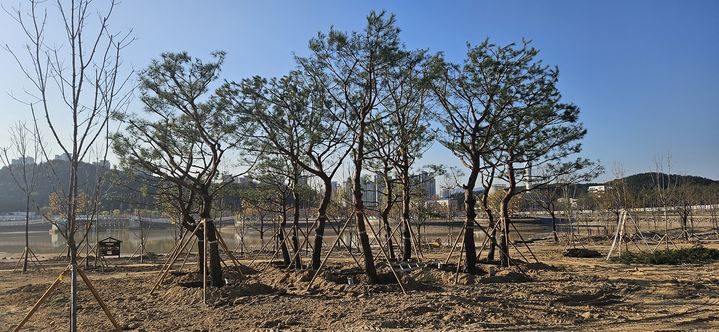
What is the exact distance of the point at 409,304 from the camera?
8203 mm

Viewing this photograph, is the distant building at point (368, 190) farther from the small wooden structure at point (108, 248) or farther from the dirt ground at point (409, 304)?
the small wooden structure at point (108, 248)

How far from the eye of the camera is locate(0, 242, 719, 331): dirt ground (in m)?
7.26

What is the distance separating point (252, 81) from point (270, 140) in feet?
5.05

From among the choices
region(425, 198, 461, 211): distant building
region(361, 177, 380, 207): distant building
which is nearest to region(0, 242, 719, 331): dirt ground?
region(361, 177, 380, 207): distant building

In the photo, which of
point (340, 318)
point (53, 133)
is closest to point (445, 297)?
point (340, 318)

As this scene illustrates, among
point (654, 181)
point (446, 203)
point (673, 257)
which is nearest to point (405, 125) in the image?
point (673, 257)

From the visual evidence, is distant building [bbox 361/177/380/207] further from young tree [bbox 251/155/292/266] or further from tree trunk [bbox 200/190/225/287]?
tree trunk [bbox 200/190/225/287]

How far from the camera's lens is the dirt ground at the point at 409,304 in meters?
7.26

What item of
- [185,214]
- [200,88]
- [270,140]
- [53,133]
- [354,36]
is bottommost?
[185,214]

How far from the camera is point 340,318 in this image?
7.57 m

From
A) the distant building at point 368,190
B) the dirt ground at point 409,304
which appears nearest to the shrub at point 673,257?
the dirt ground at point 409,304

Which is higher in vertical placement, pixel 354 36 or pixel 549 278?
pixel 354 36

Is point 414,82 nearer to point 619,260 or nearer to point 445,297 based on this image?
point 445,297

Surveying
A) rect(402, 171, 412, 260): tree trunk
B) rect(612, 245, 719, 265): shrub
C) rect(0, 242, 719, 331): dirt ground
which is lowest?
rect(612, 245, 719, 265): shrub
